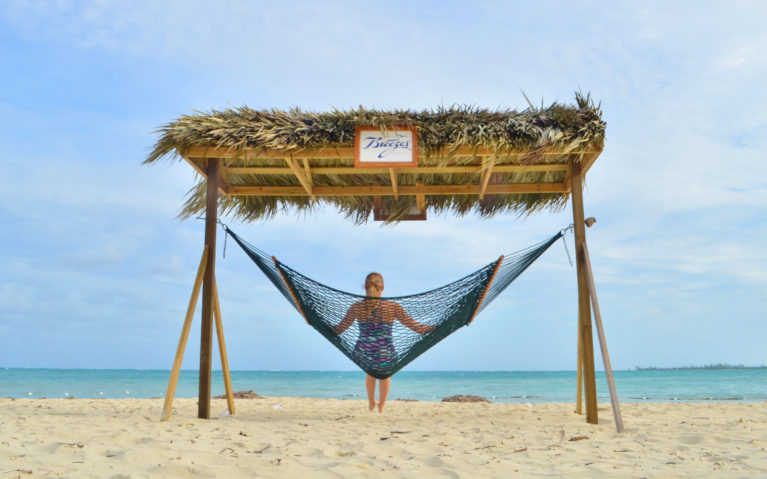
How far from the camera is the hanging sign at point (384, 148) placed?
10.8 feet

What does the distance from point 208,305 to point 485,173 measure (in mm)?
1959

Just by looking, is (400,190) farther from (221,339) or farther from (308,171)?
(221,339)

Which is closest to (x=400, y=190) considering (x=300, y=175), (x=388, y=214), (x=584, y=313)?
(x=388, y=214)

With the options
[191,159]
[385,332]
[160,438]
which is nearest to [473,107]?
[385,332]

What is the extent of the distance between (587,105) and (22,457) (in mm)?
3264

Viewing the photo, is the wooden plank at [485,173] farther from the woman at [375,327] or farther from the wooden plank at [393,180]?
the woman at [375,327]

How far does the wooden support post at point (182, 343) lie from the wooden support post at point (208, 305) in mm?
58

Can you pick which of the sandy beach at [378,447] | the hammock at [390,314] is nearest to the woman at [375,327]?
the hammock at [390,314]

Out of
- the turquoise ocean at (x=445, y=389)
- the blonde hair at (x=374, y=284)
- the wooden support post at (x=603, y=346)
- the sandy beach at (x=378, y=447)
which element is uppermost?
the blonde hair at (x=374, y=284)

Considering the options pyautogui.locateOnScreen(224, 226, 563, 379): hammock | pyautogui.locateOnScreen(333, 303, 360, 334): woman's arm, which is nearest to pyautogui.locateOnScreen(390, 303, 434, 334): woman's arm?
pyautogui.locateOnScreen(224, 226, 563, 379): hammock

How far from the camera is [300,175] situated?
3.62 meters

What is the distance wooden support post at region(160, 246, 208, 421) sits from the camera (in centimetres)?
307

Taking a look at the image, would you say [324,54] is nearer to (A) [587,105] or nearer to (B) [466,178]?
(B) [466,178]

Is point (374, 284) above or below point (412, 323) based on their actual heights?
above
